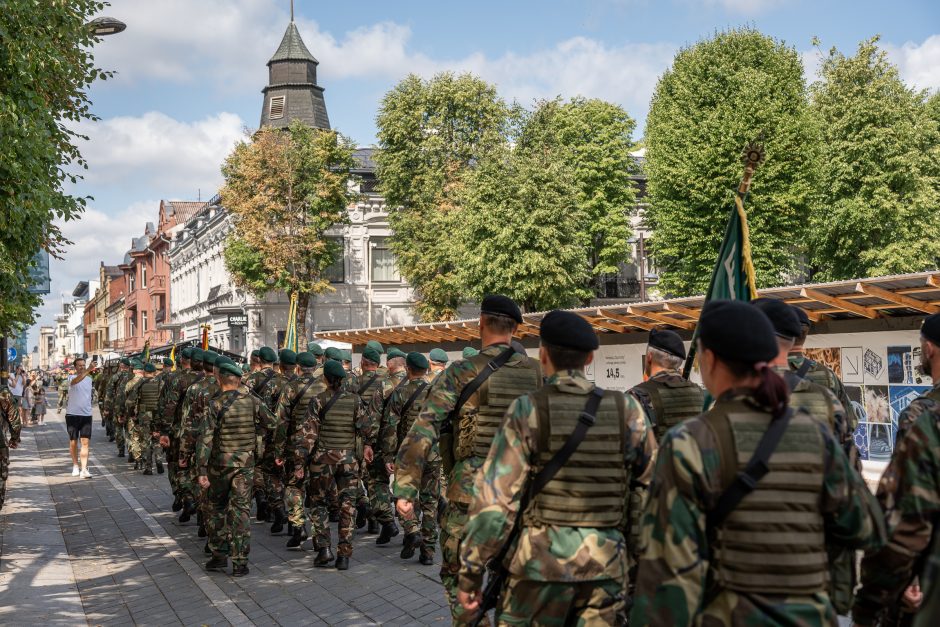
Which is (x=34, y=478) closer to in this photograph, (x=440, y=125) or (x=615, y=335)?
(x=615, y=335)

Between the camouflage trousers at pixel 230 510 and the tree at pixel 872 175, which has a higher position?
the tree at pixel 872 175

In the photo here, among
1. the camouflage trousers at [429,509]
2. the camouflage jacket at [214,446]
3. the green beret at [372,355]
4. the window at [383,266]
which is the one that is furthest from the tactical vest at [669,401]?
the window at [383,266]

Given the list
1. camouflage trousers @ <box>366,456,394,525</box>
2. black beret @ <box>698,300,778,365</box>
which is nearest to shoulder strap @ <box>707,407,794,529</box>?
black beret @ <box>698,300,778,365</box>

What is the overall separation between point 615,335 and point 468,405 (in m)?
14.0

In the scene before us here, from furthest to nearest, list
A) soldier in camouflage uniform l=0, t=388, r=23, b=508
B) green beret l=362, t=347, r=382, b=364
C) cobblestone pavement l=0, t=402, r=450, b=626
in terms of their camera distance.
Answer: soldier in camouflage uniform l=0, t=388, r=23, b=508 < green beret l=362, t=347, r=382, b=364 < cobblestone pavement l=0, t=402, r=450, b=626

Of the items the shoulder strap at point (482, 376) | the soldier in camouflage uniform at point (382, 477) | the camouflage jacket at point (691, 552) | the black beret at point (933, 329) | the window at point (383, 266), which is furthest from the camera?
the window at point (383, 266)

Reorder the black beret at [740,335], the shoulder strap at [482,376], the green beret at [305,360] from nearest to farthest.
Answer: the black beret at [740,335]
the shoulder strap at [482,376]
the green beret at [305,360]

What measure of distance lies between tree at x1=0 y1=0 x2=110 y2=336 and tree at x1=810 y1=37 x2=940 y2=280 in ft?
91.9

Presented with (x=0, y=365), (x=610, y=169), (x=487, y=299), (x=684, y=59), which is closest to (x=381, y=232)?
(x=610, y=169)

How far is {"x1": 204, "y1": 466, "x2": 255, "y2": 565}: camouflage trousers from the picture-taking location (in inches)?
375

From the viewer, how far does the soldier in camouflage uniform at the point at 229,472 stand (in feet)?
31.3

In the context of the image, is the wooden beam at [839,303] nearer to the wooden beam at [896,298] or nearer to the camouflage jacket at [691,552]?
the wooden beam at [896,298]

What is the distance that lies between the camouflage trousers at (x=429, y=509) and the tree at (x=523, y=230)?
2729cm

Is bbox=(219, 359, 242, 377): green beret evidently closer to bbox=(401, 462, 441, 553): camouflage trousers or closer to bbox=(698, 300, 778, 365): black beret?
bbox=(401, 462, 441, 553): camouflage trousers
